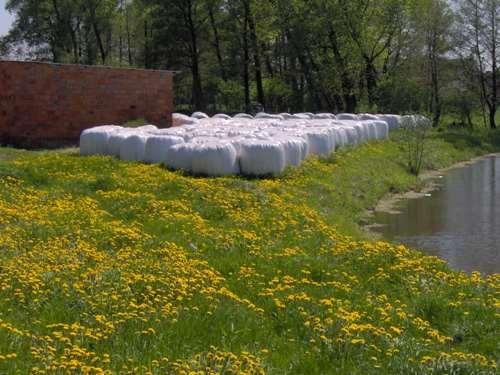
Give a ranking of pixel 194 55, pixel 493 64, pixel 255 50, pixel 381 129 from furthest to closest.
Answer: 1. pixel 194 55
2. pixel 255 50
3. pixel 493 64
4. pixel 381 129

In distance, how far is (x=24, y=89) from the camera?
20.8 metres

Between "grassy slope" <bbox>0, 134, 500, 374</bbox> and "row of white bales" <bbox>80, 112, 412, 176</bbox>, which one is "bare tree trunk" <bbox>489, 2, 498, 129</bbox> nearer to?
"row of white bales" <bbox>80, 112, 412, 176</bbox>

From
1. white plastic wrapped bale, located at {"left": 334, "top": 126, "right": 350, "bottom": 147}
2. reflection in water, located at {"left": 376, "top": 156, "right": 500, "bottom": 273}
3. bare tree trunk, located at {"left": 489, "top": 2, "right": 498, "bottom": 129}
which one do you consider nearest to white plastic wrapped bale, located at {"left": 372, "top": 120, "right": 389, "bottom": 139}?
white plastic wrapped bale, located at {"left": 334, "top": 126, "right": 350, "bottom": 147}

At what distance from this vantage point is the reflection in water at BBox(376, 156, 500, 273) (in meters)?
12.4

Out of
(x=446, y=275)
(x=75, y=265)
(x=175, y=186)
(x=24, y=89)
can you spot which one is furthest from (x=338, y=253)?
(x=24, y=89)

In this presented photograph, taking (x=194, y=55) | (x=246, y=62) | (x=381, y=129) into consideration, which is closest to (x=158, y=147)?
(x=381, y=129)

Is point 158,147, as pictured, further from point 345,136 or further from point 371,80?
point 371,80

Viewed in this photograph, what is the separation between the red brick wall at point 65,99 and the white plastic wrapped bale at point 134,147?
4280 mm

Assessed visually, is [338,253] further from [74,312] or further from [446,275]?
[74,312]

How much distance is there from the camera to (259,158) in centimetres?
1666

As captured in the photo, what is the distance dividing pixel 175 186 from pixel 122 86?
1024 cm

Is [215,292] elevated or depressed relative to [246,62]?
depressed

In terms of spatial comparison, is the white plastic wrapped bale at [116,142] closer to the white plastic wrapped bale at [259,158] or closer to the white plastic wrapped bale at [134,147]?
the white plastic wrapped bale at [134,147]

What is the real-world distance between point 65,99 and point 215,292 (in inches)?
622
